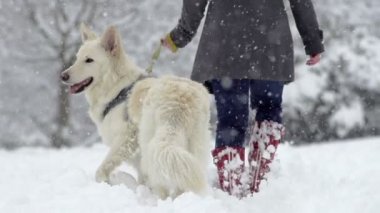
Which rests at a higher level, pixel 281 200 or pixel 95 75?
pixel 95 75

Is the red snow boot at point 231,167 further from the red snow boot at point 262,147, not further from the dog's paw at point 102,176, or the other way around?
the dog's paw at point 102,176

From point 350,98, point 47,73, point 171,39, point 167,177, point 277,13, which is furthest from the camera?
point 47,73

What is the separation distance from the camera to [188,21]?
3.75m

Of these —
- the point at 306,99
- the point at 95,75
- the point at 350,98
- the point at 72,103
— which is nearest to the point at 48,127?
the point at 72,103

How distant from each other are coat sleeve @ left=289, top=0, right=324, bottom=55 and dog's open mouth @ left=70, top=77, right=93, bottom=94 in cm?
177

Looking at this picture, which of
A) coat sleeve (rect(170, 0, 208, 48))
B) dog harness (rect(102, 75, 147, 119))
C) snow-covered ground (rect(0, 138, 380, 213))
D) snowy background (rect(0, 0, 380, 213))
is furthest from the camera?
snowy background (rect(0, 0, 380, 213))

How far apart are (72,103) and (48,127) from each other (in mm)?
1321

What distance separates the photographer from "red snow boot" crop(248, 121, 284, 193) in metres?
3.74

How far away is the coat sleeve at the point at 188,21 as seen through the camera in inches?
144

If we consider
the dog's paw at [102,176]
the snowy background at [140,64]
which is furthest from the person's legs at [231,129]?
the snowy background at [140,64]

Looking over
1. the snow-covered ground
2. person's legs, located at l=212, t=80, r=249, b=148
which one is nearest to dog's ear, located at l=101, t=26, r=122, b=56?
the snow-covered ground

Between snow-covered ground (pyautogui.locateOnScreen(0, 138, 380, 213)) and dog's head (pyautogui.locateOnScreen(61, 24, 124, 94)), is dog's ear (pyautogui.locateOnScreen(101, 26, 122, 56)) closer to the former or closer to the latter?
dog's head (pyautogui.locateOnScreen(61, 24, 124, 94))

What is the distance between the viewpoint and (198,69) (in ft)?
11.9

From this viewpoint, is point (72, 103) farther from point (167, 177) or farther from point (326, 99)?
point (167, 177)
